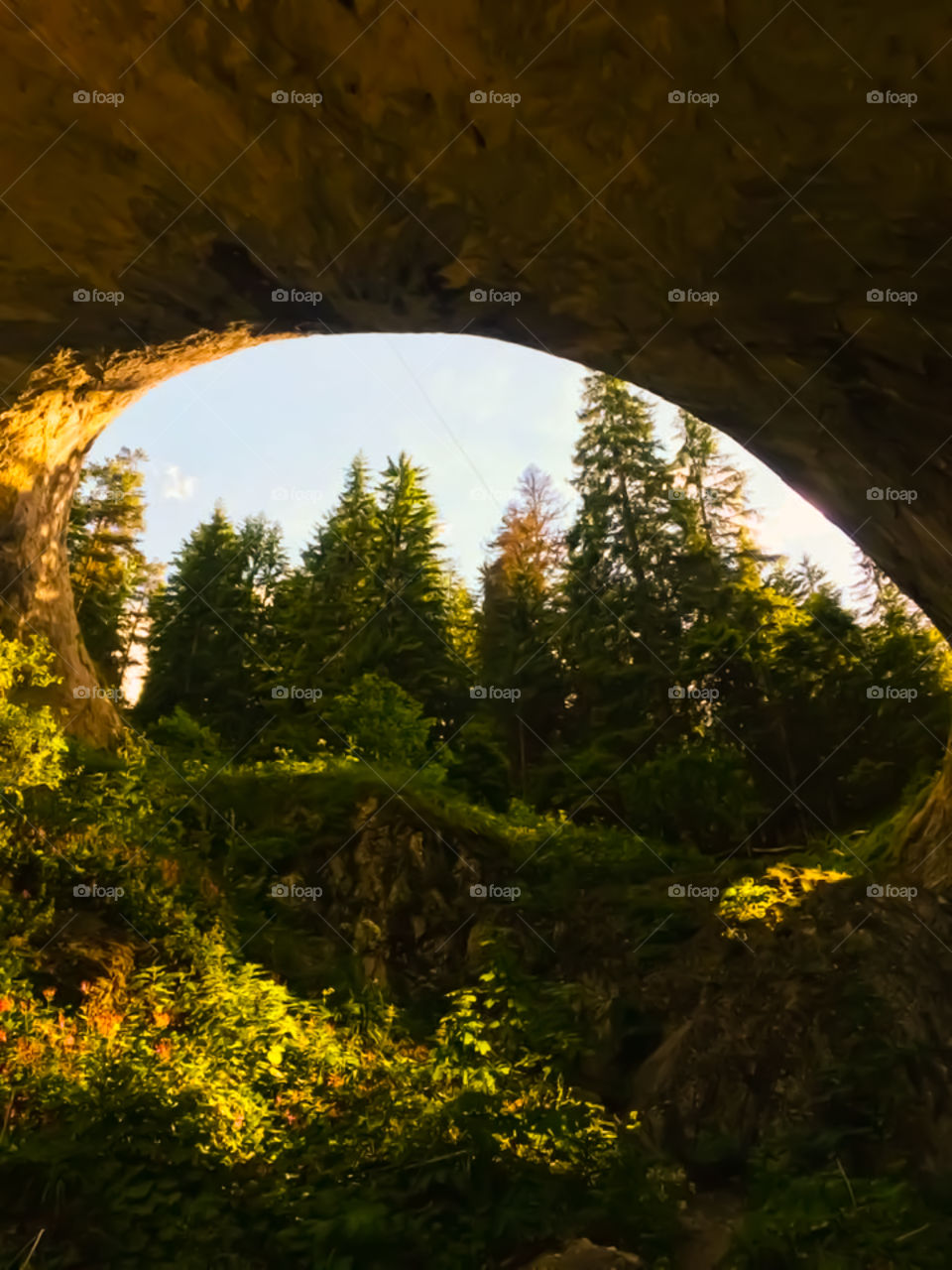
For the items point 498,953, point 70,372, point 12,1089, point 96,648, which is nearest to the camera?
point 12,1089

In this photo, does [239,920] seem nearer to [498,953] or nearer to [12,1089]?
[498,953]

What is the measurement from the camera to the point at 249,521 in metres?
24.2

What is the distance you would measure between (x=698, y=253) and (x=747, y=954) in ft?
19.5

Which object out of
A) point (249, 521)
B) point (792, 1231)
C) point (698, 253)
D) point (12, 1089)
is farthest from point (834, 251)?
point (249, 521)
